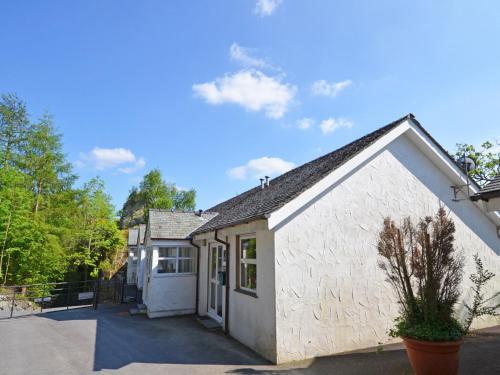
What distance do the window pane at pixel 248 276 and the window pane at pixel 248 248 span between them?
0.25 metres

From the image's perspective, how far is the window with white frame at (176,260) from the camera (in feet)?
39.8

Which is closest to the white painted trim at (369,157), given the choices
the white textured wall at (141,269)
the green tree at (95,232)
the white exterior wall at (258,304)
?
the white exterior wall at (258,304)

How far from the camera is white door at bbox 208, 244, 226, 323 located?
33.1ft

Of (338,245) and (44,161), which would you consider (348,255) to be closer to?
(338,245)

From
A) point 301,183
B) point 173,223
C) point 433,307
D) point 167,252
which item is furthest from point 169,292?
point 433,307

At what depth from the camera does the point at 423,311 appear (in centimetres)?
495

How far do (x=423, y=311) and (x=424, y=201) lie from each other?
15.0 ft

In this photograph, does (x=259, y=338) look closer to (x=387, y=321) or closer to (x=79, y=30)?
(x=387, y=321)

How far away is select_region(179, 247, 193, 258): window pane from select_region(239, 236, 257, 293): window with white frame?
4799mm

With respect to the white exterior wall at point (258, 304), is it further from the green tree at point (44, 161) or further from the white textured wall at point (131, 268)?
the white textured wall at point (131, 268)

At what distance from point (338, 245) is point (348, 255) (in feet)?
1.28

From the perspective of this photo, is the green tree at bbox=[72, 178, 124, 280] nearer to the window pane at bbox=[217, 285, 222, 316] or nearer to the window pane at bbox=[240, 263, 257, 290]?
the window pane at bbox=[217, 285, 222, 316]

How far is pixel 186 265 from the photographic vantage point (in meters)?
12.5

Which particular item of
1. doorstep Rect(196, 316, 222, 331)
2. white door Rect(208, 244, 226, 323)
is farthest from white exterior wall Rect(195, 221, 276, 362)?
white door Rect(208, 244, 226, 323)
